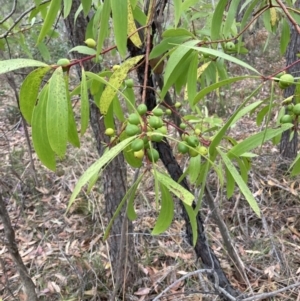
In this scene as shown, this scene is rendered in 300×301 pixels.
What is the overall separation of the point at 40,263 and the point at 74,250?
0.23 m

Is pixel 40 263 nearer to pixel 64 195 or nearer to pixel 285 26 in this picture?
pixel 64 195

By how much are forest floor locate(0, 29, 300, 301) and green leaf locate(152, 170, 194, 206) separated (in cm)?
119

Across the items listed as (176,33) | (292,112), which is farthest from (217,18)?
(292,112)

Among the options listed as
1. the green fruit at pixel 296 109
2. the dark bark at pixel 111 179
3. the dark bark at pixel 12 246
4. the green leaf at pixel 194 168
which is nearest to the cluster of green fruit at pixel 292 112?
the green fruit at pixel 296 109

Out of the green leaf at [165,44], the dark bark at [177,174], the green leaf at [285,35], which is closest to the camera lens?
the green leaf at [165,44]

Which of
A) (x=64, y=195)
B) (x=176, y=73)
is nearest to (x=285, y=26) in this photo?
(x=176, y=73)

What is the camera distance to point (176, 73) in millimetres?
704

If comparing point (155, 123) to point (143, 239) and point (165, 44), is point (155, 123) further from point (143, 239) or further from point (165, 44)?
point (143, 239)

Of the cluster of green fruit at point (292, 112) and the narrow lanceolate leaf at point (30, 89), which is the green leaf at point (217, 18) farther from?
→ the narrow lanceolate leaf at point (30, 89)

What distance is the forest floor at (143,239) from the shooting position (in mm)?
2061

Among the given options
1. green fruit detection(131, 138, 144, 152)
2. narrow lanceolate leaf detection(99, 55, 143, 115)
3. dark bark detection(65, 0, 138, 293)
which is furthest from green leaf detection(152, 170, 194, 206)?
dark bark detection(65, 0, 138, 293)

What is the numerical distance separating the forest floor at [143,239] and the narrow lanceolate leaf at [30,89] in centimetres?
115

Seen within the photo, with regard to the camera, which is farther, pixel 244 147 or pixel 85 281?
pixel 85 281

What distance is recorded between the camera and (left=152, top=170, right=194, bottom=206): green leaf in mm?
482
